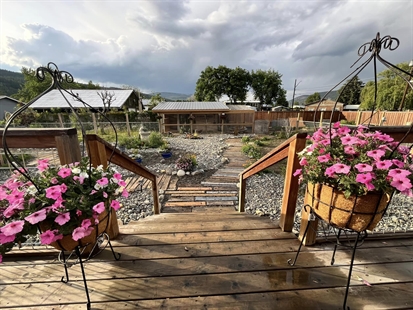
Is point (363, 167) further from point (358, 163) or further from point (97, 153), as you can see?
point (97, 153)

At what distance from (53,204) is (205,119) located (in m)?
13.0

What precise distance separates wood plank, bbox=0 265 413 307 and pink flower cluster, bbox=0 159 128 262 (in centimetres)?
43

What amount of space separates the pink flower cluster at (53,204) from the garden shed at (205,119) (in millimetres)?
11796

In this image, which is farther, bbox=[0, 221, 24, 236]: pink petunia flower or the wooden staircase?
the wooden staircase

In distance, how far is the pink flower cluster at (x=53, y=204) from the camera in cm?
77

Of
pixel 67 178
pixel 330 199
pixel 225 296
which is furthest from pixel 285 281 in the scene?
pixel 67 178

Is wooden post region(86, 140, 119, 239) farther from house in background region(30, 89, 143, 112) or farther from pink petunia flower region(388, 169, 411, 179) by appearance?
house in background region(30, 89, 143, 112)

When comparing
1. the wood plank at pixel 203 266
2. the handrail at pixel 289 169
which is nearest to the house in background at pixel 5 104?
the wood plank at pixel 203 266

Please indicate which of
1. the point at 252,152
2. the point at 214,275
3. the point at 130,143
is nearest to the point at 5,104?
the point at 130,143

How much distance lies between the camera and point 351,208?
0.91 meters

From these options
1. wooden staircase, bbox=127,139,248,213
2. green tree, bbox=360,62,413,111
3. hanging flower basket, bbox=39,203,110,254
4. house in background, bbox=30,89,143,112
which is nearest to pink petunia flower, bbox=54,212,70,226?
hanging flower basket, bbox=39,203,110,254

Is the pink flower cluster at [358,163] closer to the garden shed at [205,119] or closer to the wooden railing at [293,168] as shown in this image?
the wooden railing at [293,168]

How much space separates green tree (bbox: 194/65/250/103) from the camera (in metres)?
24.6

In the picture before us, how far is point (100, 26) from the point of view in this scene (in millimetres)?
3672
